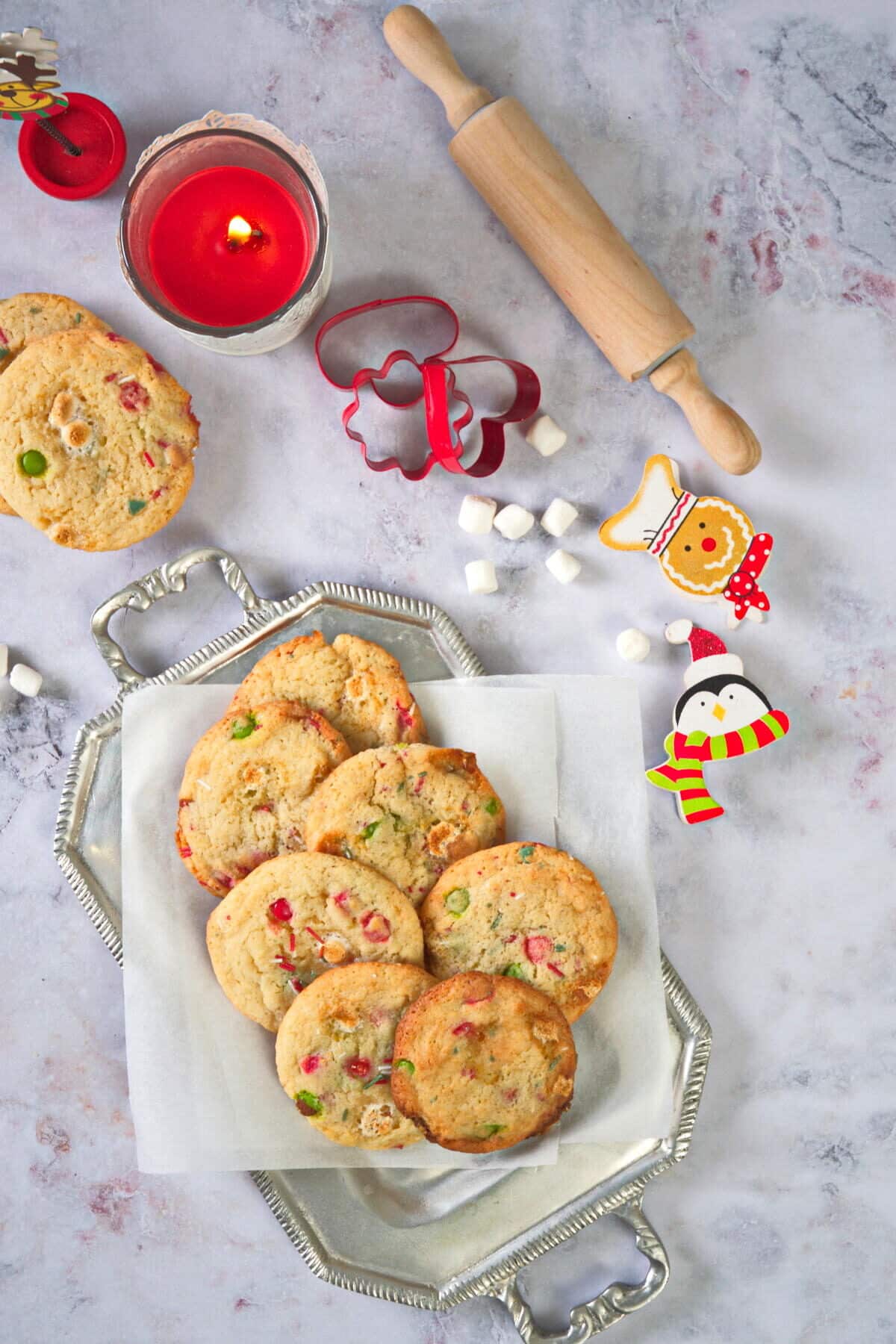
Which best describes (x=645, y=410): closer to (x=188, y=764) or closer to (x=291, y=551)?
(x=291, y=551)

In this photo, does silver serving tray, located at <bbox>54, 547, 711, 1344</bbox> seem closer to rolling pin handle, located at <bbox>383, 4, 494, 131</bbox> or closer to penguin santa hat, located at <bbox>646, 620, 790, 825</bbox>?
penguin santa hat, located at <bbox>646, 620, 790, 825</bbox>

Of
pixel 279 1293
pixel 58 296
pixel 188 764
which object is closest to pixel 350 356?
pixel 58 296

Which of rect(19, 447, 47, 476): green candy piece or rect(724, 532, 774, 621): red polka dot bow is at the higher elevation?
rect(724, 532, 774, 621): red polka dot bow

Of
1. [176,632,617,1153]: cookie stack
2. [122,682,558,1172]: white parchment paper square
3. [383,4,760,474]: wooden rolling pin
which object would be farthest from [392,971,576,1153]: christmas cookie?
[383,4,760,474]: wooden rolling pin

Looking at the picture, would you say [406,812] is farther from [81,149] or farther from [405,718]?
[81,149]

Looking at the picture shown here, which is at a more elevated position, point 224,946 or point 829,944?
point 829,944

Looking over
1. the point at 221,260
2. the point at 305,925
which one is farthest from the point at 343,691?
the point at 221,260
